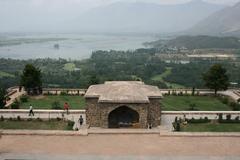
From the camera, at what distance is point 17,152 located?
16703 mm

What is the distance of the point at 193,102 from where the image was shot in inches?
1152

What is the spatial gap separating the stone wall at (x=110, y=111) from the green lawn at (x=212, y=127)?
6.30 feet

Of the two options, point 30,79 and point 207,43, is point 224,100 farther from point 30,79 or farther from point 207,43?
point 207,43

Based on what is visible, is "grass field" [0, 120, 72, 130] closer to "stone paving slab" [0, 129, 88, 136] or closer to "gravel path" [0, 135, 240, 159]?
"stone paving slab" [0, 129, 88, 136]

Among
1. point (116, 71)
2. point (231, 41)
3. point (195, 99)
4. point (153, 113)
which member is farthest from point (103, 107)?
point (231, 41)

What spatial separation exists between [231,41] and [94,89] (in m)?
109

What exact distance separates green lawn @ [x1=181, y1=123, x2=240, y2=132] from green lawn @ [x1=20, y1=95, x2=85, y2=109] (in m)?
9.00

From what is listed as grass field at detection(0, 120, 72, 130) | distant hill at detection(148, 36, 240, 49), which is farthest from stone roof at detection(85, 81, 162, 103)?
distant hill at detection(148, 36, 240, 49)

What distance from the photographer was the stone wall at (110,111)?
21.0 m

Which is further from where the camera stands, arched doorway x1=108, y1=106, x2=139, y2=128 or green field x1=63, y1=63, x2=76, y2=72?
green field x1=63, y1=63, x2=76, y2=72

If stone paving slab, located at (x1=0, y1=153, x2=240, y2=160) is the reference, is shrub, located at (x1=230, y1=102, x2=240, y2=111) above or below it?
above

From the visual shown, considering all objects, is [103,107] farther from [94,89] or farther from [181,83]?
[181,83]

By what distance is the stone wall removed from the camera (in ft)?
69.1

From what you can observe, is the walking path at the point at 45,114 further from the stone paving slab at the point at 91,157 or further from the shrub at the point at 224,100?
the shrub at the point at 224,100
